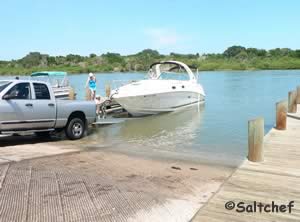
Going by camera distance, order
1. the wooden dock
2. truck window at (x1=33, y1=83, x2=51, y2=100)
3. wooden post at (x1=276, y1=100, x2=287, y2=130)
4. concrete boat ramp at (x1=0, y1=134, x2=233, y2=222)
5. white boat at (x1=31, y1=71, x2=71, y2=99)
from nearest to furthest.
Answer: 1. the wooden dock
2. concrete boat ramp at (x1=0, y1=134, x2=233, y2=222)
3. truck window at (x1=33, y1=83, x2=51, y2=100)
4. wooden post at (x1=276, y1=100, x2=287, y2=130)
5. white boat at (x1=31, y1=71, x2=71, y2=99)

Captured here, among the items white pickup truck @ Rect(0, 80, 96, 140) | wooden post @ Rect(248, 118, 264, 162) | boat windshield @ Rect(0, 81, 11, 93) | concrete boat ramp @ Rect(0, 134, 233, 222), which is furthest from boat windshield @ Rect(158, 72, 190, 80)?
wooden post @ Rect(248, 118, 264, 162)

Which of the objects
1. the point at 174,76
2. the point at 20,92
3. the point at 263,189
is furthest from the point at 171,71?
the point at 263,189

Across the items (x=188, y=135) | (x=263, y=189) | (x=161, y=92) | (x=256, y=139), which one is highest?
(x=256, y=139)

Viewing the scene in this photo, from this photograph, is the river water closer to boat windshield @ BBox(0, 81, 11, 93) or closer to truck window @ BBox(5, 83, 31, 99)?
truck window @ BBox(5, 83, 31, 99)

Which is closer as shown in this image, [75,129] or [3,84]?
[3,84]

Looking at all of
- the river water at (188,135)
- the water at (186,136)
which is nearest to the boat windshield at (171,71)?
the river water at (188,135)

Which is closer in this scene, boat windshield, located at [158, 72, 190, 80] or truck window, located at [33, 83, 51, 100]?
truck window, located at [33, 83, 51, 100]

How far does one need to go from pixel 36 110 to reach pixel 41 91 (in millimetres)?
702

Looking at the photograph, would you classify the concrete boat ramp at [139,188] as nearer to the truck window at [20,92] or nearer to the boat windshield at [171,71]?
the truck window at [20,92]

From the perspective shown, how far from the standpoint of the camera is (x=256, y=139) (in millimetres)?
8766

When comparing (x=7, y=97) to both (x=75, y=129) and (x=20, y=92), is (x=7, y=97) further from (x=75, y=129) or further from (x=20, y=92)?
(x=75, y=129)

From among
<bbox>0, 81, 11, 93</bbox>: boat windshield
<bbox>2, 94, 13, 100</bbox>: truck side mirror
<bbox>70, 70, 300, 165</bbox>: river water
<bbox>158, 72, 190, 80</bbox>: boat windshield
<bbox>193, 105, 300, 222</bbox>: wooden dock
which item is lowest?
<bbox>70, 70, 300, 165</bbox>: river water

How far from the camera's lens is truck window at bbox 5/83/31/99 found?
37.8ft

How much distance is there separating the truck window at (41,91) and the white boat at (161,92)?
10.6 metres
